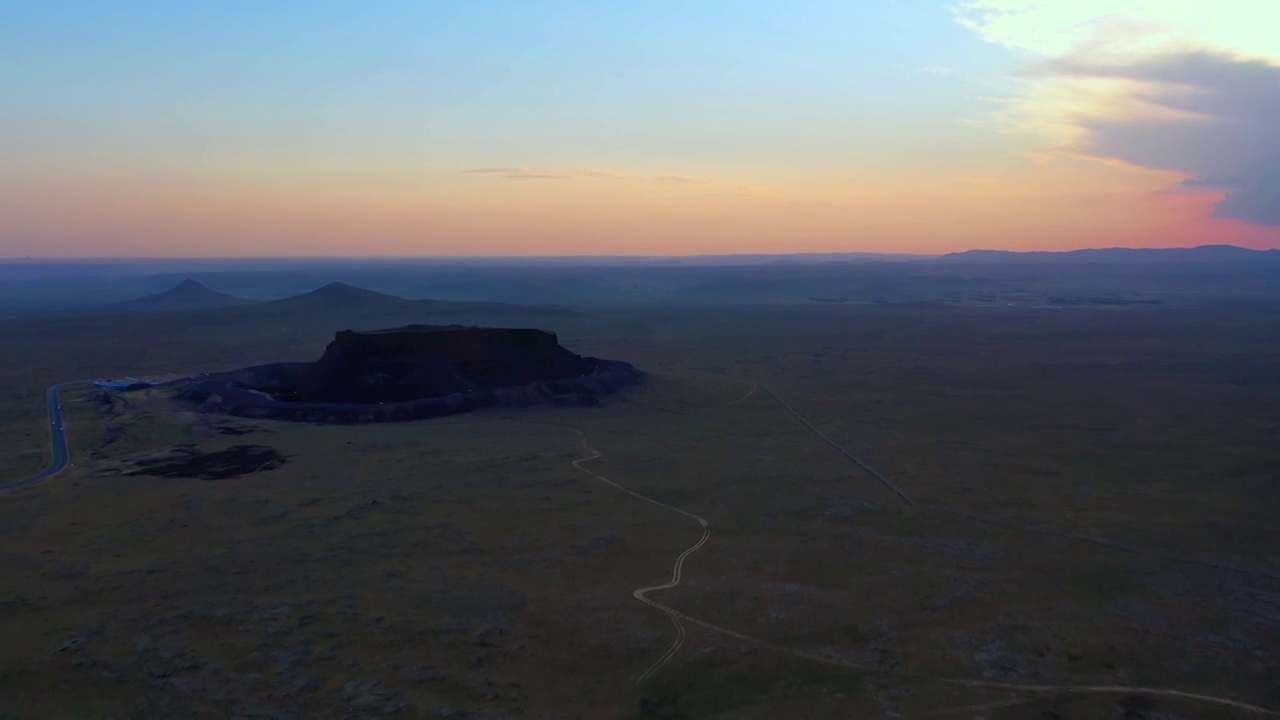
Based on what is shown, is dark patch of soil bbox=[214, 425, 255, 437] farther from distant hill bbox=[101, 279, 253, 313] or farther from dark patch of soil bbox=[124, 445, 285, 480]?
distant hill bbox=[101, 279, 253, 313]

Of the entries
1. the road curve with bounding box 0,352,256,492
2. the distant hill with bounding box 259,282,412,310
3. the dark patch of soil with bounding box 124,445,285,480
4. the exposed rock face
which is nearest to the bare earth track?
the dark patch of soil with bounding box 124,445,285,480

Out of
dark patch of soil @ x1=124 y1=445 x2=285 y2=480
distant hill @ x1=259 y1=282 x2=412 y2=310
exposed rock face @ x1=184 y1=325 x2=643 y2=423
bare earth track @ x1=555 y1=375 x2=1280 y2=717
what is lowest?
bare earth track @ x1=555 y1=375 x2=1280 y2=717

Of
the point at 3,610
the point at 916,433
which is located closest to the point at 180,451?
the point at 3,610

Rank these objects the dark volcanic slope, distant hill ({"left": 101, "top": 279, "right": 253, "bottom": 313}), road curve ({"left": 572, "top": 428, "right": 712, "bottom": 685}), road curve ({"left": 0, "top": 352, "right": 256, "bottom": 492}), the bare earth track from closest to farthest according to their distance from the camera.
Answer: the bare earth track, road curve ({"left": 572, "top": 428, "right": 712, "bottom": 685}), road curve ({"left": 0, "top": 352, "right": 256, "bottom": 492}), the dark volcanic slope, distant hill ({"left": 101, "top": 279, "right": 253, "bottom": 313})

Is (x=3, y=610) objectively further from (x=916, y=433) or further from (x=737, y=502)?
(x=916, y=433)

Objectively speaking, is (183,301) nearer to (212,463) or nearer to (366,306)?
(366,306)

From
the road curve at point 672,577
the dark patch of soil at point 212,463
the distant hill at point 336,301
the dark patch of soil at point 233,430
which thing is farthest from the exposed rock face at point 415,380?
the distant hill at point 336,301
